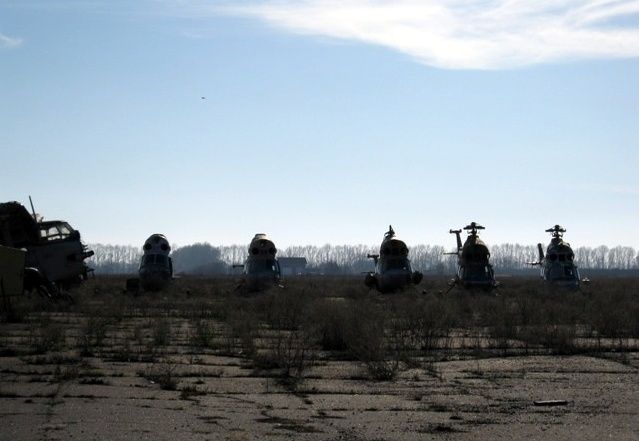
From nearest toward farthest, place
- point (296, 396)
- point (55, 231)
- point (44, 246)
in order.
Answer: point (296, 396), point (44, 246), point (55, 231)

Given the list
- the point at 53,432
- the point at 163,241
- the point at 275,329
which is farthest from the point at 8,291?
the point at 163,241

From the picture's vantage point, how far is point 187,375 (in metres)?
16.6

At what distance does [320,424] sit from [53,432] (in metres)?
3.17

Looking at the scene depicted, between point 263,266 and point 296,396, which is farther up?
point 263,266

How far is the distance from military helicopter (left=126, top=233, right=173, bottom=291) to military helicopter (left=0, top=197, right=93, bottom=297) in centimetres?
1052

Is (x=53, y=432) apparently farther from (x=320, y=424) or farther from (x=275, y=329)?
(x=275, y=329)

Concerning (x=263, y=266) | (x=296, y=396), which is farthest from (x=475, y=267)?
(x=296, y=396)

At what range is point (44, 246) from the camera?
3966 cm

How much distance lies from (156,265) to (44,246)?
48.3ft

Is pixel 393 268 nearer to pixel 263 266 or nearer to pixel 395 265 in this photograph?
pixel 395 265

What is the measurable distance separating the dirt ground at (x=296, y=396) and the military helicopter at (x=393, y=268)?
102 feet

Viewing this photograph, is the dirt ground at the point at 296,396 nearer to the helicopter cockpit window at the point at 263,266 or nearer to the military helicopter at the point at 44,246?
the military helicopter at the point at 44,246

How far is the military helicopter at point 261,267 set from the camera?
52.2m

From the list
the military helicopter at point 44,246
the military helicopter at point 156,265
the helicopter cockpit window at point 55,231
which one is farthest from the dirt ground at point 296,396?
the military helicopter at point 156,265
